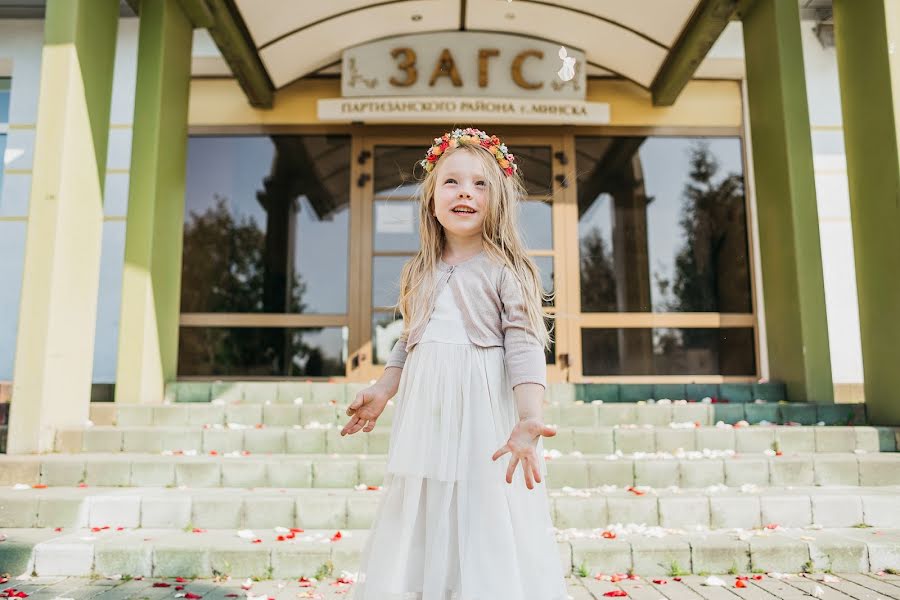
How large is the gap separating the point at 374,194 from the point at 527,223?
1748mm

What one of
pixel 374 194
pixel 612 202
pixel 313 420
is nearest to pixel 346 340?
pixel 374 194

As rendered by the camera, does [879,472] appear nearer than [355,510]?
No

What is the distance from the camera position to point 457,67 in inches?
252

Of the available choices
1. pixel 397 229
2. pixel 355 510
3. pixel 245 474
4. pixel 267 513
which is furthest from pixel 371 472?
pixel 397 229

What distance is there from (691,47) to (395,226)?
11.4 feet

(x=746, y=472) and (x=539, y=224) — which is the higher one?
(x=539, y=224)

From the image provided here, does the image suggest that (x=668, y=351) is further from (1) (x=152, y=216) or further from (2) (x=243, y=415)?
(1) (x=152, y=216)

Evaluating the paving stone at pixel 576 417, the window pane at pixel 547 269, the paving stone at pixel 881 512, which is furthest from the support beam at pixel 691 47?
the paving stone at pixel 881 512

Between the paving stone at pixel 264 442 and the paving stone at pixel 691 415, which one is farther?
the paving stone at pixel 691 415

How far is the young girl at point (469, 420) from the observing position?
1.64 metres

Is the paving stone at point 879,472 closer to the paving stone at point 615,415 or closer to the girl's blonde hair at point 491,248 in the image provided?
the paving stone at point 615,415

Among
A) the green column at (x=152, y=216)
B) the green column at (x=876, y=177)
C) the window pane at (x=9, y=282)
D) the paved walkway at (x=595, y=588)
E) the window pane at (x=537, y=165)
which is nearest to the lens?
the paved walkway at (x=595, y=588)

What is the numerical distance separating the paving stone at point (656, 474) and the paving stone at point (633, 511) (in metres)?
0.36

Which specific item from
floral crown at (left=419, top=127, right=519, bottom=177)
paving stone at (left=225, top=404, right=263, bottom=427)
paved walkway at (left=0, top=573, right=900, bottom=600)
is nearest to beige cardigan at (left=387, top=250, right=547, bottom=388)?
→ floral crown at (left=419, top=127, right=519, bottom=177)
